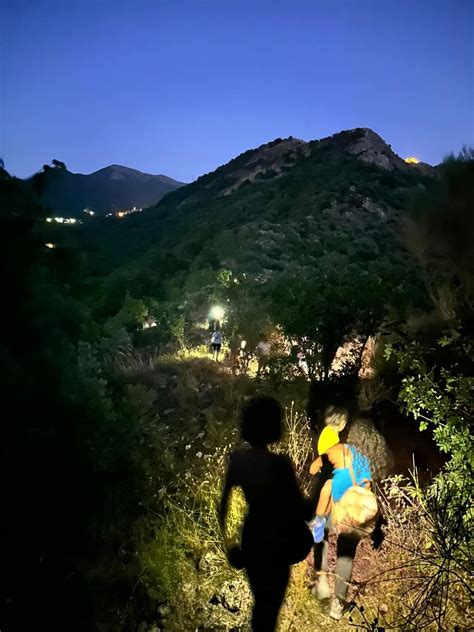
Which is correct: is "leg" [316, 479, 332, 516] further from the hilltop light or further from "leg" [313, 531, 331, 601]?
the hilltop light

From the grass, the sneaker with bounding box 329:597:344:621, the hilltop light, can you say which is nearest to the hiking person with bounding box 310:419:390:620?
the sneaker with bounding box 329:597:344:621

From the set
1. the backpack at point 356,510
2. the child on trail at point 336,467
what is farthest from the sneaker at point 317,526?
the backpack at point 356,510

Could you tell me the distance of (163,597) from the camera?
11.4 ft

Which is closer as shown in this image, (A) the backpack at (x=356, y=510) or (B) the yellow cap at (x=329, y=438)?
(A) the backpack at (x=356, y=510)

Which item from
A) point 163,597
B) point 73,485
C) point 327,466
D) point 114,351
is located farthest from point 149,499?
point 114,351

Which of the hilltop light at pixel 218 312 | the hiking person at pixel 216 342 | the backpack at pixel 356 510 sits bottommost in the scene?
the backpack at pixel 356 510

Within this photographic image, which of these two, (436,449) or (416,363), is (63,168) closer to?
(416,363)

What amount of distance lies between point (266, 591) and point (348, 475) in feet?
3.49

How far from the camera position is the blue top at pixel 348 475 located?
3018 millimetres

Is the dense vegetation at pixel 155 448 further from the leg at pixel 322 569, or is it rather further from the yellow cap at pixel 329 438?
the yellow cap at pixel 329 438

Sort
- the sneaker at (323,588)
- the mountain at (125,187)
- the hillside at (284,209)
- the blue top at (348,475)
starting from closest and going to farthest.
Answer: the blue top at (348,475), the sneaker at (323,588), the hillside at (284,209), the mountain at (125,187)

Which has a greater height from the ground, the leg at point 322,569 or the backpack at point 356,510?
the backpack at point 356,510

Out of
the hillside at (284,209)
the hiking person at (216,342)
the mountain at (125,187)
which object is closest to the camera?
the hiking person at (216,342)

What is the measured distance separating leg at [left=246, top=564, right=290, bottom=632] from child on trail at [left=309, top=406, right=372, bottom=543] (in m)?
0.43
